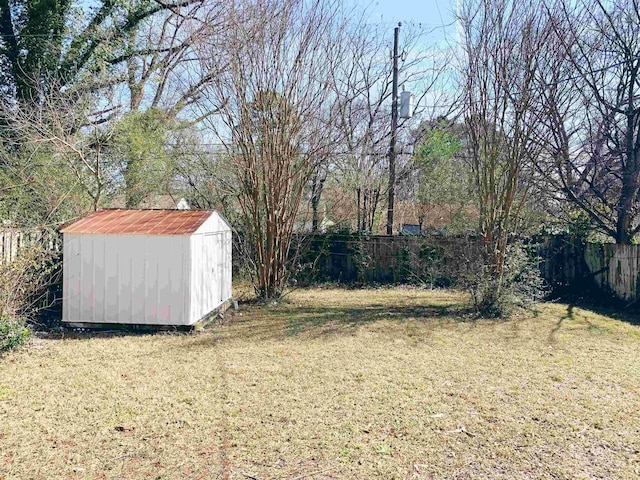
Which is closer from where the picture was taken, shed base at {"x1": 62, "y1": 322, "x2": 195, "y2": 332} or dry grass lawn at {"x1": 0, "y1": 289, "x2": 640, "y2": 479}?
dry grass lawn at {"x1": 0, "y1": 289, "x2": 640, "y2": 479}

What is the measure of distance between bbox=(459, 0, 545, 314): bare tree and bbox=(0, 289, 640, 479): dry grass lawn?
1713 millimetres

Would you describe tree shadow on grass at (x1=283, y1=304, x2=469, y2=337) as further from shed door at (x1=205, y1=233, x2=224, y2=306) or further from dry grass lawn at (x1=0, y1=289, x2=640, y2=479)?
shed door at (x1=205, y1=233, x2=224, y2=306)

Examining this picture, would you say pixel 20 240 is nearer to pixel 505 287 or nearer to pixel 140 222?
pixel 140 222

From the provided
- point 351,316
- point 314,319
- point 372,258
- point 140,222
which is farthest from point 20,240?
point 372,258

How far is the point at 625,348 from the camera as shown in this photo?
5453mm

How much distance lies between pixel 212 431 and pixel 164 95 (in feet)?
36.0

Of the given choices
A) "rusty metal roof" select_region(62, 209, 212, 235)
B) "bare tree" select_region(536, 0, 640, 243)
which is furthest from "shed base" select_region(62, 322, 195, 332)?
"bare tree" select_region(536, 0, 640, 243)

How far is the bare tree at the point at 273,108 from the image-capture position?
7.43m

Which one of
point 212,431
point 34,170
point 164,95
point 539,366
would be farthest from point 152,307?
point 164,95

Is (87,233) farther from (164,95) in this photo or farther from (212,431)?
(164,95)

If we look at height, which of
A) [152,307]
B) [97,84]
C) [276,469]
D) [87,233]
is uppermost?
[97,84]

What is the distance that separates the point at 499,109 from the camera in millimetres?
7090

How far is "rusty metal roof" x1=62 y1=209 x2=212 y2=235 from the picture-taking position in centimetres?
589

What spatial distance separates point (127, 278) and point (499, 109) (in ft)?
18.9
